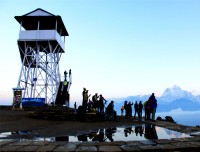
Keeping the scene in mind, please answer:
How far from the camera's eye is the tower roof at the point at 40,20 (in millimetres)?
38184

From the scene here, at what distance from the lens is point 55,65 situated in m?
39.9

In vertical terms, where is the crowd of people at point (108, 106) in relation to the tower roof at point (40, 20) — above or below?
below

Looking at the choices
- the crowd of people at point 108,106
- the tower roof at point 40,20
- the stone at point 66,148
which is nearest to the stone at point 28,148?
the stone at point 66,148

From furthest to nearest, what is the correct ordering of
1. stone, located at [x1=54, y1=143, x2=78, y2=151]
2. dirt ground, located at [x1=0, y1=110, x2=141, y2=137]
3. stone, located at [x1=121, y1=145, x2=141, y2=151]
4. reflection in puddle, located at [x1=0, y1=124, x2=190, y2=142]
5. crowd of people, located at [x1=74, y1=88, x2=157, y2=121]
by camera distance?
crowd of people, located at [x1=74, y1=88, x2=157, y2=121] → dirt ground, located at [x1=0, y1=110, x2=141, y2=137] → reflection in puddle, located at [x1=0, y1=124, x2=190, y2=142] → stone, located at [x1=54, y1=143, x2=78, y2=151] → stone, located at [x1=121, y1=145, x2=141, y2=151]

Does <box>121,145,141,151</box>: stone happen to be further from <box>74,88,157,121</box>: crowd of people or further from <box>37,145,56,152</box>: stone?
<box>74,88,157,121</box>: crowd of people

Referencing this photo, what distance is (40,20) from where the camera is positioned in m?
39.0

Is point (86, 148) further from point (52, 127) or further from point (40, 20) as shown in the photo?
point (40, 20)

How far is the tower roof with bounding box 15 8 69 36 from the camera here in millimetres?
38184

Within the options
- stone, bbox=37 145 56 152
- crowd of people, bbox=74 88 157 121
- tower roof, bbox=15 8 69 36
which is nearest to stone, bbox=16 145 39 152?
stone, bbox=37 145 56 152

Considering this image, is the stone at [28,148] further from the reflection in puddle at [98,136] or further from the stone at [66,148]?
the reflection in puddle at [98,136]

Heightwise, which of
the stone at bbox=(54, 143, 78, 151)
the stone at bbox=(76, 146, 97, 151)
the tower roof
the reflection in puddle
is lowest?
the reflection in puddle

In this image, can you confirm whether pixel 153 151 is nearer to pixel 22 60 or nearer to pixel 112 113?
pixel 112 113

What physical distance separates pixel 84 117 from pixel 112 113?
10.6ft

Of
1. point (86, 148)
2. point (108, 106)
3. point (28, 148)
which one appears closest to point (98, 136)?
point (86, 148)
